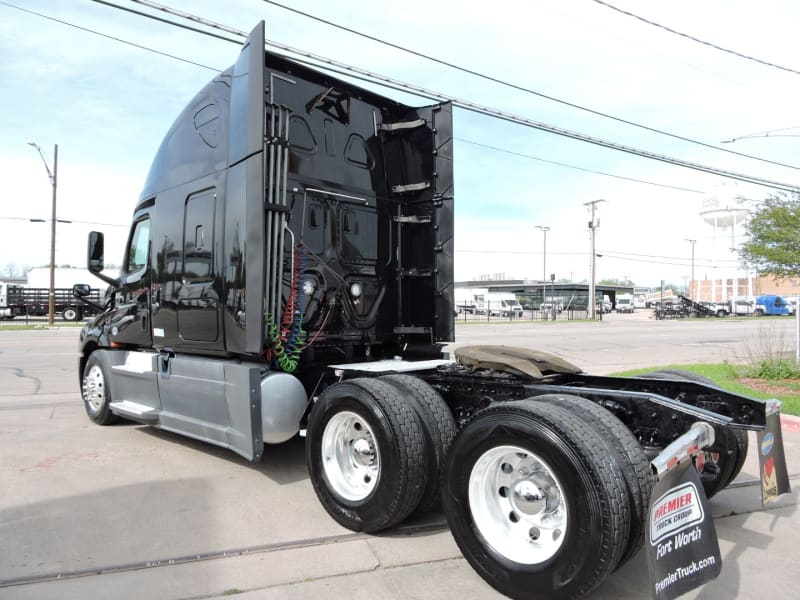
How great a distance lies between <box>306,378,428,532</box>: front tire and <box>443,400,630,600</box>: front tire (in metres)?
0.41

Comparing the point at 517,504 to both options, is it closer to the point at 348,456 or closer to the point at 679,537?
the point at 679,537

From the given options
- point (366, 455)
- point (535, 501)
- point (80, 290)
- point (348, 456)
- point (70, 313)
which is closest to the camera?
point (535, 501)

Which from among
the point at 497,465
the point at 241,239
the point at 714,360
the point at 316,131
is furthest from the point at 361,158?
the point at 714,360

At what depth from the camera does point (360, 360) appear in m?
5.96

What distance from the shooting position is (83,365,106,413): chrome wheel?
6867 mm

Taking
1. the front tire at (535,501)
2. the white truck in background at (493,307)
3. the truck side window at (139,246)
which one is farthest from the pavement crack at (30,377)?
the white truck in background at (493,307)

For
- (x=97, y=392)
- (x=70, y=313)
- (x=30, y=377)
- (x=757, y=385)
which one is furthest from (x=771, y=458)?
(x=70, y=313)

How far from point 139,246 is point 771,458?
20.1 feet

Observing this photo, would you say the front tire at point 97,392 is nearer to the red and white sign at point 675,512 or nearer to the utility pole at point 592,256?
the red and white sign at point 675,512

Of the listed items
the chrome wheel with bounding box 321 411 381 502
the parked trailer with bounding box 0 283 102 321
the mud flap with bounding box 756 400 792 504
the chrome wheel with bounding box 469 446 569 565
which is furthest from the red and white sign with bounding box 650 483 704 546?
the parked trailer with bounding box 0 283 102 321

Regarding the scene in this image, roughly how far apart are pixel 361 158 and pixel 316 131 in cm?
55

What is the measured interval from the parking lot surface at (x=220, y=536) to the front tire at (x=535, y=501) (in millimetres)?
287

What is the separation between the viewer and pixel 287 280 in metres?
5.02

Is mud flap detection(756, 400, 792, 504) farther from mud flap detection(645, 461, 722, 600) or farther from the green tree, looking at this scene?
the green tree
